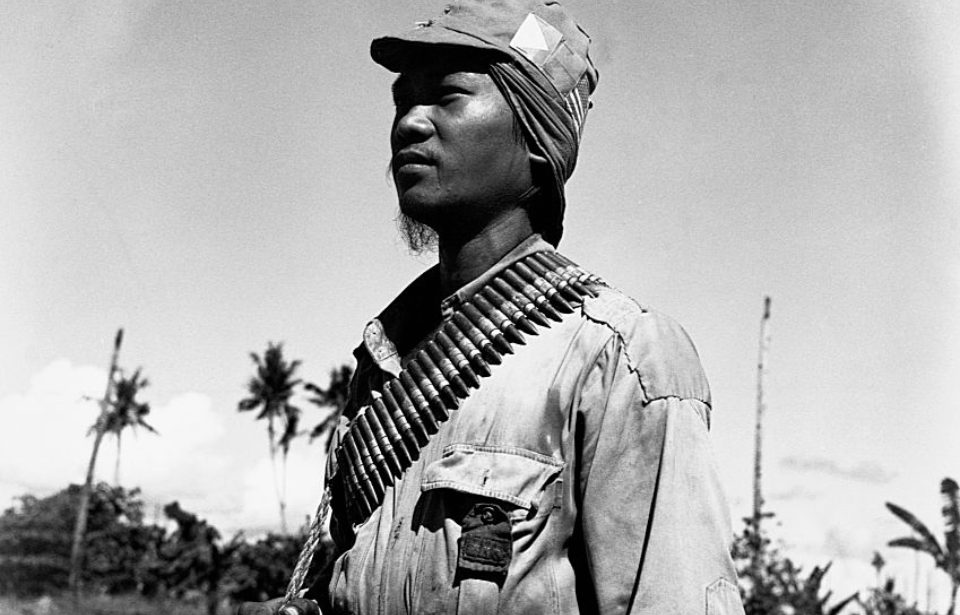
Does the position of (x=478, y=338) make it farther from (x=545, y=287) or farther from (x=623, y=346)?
(x=623, y=346)

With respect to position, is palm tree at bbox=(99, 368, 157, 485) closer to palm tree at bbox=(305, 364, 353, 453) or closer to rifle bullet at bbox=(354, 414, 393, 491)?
palm tree at bbox=(305, 364, 353, 453)

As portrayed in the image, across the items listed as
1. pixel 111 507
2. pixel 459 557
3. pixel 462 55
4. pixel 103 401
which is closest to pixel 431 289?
pixel 462 55

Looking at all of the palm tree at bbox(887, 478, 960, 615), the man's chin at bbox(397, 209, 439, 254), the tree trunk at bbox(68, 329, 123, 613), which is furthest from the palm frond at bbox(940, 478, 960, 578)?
the tree trunk at bbox(68, 329, 123, 613)

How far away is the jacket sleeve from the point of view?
2.54 meters

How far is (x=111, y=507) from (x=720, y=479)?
6195 cm

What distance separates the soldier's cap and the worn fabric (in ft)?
2.55

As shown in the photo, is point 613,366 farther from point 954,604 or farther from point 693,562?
point 954,604

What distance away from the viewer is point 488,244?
10.9 feet

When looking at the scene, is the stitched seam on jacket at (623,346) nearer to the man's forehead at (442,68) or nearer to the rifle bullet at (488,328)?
the rifle bullet at (488,328)

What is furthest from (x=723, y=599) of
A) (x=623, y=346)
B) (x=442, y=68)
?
(x=442, y=68)

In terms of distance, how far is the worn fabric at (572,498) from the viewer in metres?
2.59

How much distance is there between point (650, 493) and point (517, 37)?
1.39 metres

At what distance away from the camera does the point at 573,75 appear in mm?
3297

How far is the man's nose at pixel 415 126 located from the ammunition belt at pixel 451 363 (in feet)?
1.52
